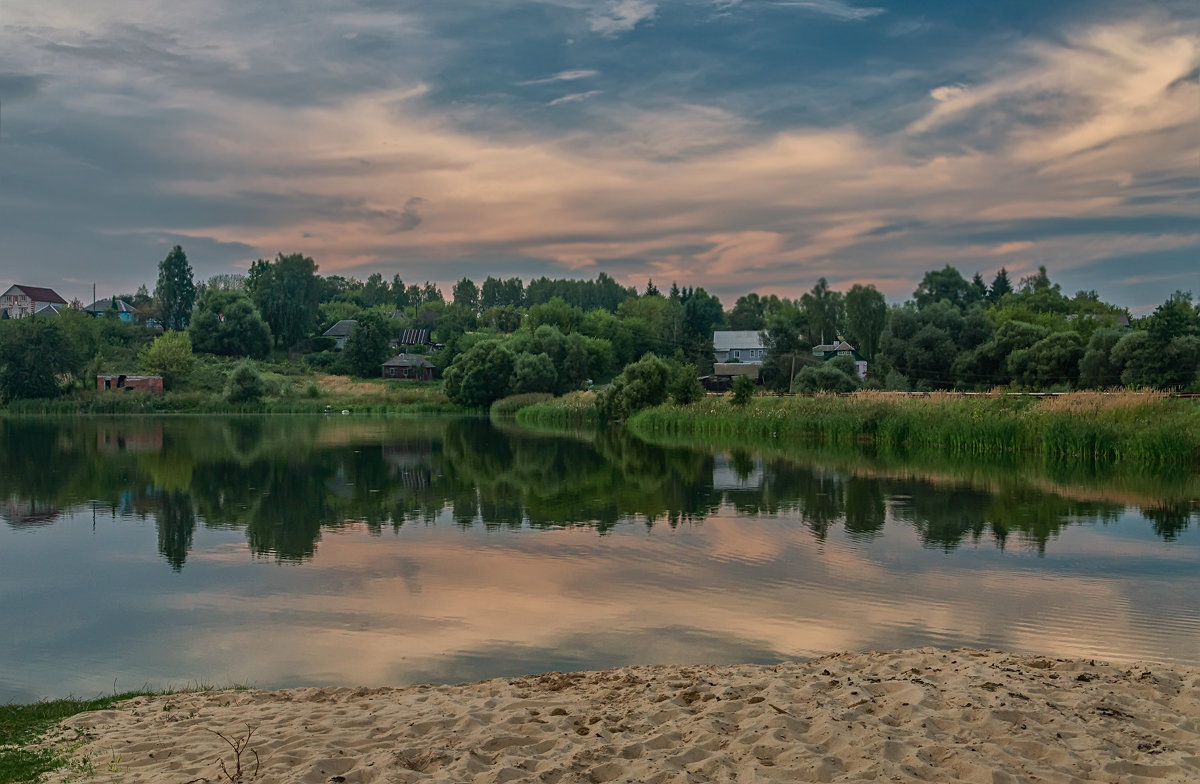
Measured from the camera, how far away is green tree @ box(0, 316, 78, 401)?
82.0 metres

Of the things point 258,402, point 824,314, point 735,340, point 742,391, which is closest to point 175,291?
point 258,402

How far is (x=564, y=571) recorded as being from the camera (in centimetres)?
1362

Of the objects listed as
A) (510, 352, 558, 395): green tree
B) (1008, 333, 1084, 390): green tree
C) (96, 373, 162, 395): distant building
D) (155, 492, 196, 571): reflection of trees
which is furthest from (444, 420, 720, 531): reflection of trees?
(96, 373, 162, 395): distant building

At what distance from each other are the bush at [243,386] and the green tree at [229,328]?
2289cm

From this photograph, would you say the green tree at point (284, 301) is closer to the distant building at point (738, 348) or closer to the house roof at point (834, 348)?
the distant building at point (738, 348)

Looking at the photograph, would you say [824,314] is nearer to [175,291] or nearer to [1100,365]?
[1100,365]

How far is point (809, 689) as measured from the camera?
7059 millimetres

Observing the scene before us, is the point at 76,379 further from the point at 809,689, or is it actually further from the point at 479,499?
the point at 809,689

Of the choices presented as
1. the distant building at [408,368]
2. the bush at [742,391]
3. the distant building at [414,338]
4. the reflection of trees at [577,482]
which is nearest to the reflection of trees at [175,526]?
the reflection of trees at [577,482]

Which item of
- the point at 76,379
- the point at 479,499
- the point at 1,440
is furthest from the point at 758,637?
the point at 76,379

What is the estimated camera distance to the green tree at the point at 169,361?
308 ft

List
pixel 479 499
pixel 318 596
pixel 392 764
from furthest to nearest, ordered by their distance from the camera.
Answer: pixel 479 499, pixel 318 596, pixel 392 764

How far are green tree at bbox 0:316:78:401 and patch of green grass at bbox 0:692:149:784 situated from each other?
88151mm

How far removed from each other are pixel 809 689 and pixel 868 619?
389 centimetres
